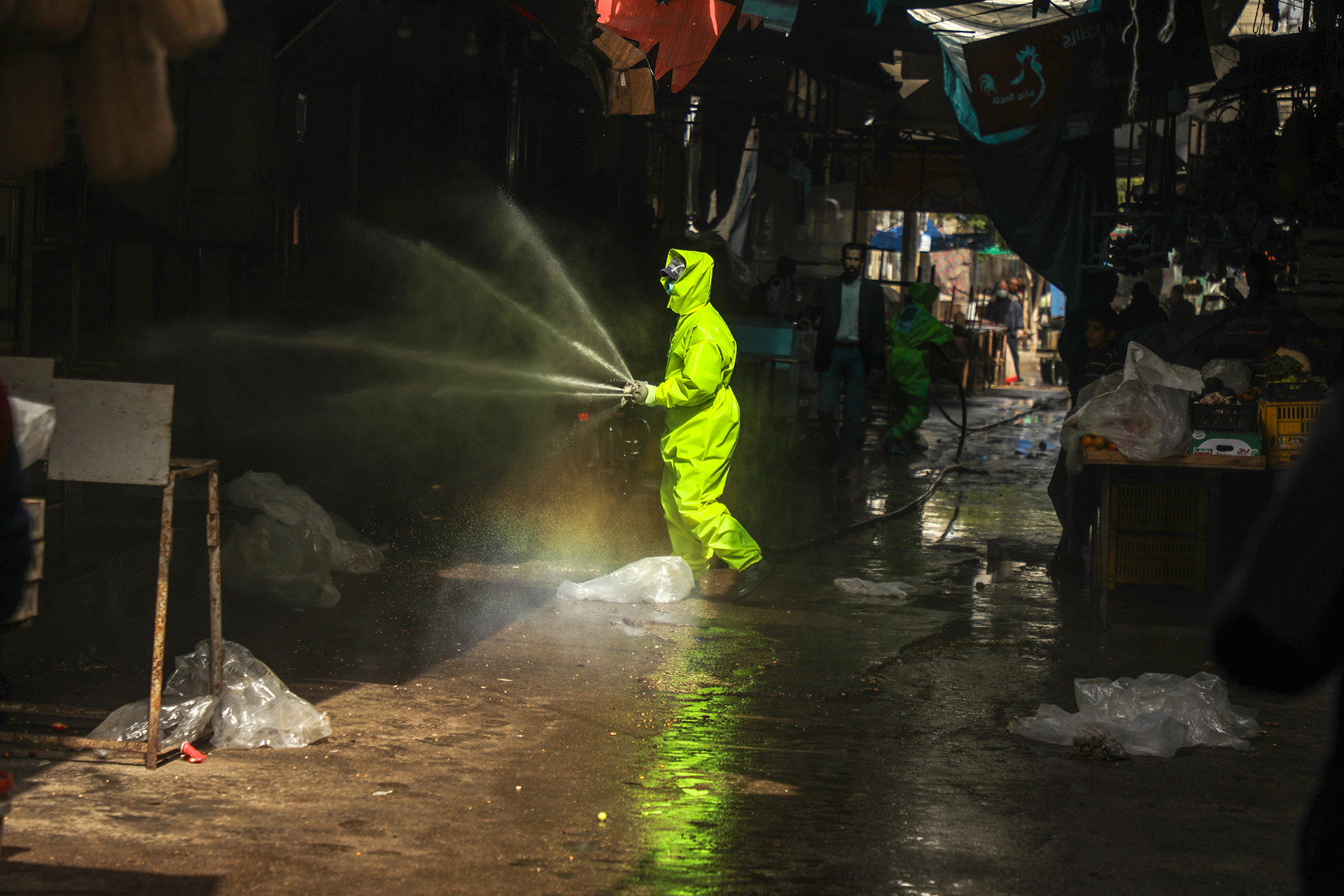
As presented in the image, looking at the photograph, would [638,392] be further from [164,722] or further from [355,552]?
[164,722]

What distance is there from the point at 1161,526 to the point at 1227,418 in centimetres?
84

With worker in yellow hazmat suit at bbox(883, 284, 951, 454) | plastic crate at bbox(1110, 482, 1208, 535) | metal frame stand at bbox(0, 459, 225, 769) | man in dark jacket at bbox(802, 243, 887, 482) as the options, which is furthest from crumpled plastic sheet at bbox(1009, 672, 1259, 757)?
worker in yellow hazmat suit at bbox(883, 284, 951, 454)

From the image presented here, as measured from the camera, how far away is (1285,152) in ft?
24.4

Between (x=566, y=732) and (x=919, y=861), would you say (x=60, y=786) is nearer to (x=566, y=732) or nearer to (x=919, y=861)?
(x=566, y=732)

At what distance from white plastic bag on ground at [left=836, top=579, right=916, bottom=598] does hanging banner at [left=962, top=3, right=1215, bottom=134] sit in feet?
11.6

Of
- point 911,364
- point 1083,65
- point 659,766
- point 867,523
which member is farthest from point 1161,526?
point 911,364

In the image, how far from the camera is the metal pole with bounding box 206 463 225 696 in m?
3.98

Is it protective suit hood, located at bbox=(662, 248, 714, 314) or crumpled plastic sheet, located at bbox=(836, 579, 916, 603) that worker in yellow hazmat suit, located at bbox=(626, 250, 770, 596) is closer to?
protective suit hood, located at bbox=(662, 248, 714, 314)

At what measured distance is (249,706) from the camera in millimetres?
4133

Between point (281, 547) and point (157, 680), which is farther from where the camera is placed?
point (281, 547)

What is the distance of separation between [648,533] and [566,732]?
3853 mm

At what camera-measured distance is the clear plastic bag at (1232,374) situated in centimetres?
623

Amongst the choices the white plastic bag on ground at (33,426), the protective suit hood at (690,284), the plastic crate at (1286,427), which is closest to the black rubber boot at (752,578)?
the protective suit hood at (690,284)

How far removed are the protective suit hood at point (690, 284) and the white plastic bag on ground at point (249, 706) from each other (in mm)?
3234
